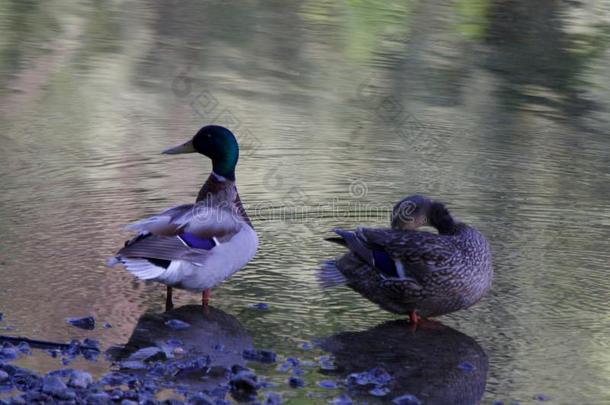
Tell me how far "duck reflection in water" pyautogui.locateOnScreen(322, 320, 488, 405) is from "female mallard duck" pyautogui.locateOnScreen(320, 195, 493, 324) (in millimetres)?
166

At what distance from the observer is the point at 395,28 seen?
16.5m

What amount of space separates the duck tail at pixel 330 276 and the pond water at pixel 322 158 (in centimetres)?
11

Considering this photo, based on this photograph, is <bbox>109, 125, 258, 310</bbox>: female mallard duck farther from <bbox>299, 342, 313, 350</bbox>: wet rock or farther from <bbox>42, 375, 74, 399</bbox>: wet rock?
<bbox>42, 375, 74, 399</bbox>: wet rock

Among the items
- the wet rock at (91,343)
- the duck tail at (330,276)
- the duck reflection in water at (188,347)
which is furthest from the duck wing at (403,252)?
the wet rock at (91,343)

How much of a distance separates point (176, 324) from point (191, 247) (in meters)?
0.43

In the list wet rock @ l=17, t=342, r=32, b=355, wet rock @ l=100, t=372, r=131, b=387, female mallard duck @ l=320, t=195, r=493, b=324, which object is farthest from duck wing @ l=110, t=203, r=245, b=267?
wet rock @ l=100, t=372, r=131, b=387

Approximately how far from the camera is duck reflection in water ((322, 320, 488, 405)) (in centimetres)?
581

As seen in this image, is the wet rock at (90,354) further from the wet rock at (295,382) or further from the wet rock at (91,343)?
the wet rock at (295,382)

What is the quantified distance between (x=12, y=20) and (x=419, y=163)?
7.28 meters

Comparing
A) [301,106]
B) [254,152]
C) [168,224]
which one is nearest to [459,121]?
[301,106]

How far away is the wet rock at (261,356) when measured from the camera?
6047 millimetres

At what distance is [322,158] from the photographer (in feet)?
33.5

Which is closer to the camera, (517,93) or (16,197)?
(16,197)

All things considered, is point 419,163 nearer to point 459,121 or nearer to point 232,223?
point 459,121
